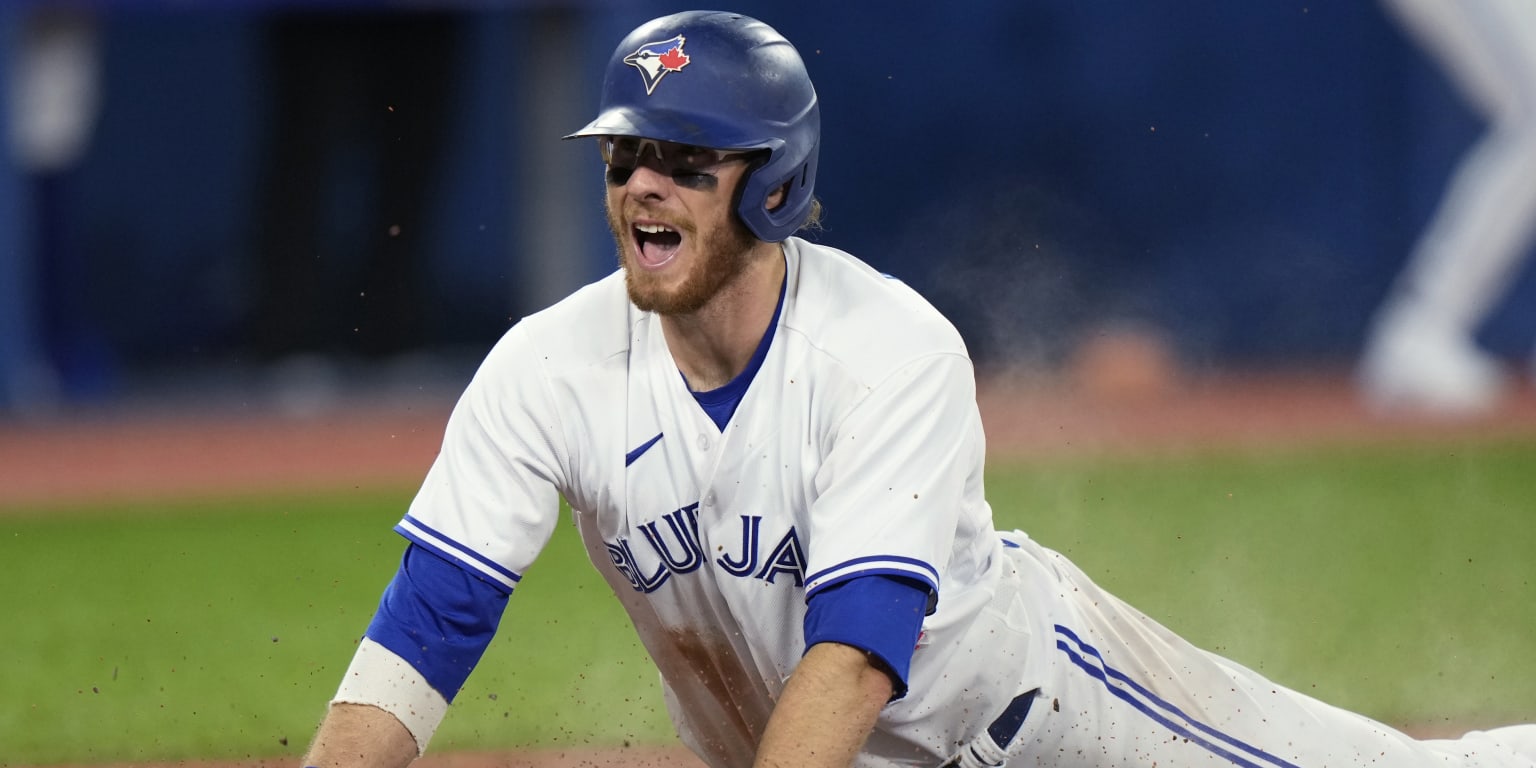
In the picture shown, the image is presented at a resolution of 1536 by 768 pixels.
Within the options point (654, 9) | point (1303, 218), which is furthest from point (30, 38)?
point (1303, 218)

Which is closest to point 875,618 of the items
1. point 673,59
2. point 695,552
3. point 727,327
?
point 695,552

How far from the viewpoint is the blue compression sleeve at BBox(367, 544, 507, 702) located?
3.49 metres

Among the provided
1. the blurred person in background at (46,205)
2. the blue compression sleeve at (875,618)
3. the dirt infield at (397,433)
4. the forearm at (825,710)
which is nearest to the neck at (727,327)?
the blue compression sleeve at (875,618)

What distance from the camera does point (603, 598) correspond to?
29.3 feet

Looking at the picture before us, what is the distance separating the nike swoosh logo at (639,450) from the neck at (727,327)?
121 millimetres

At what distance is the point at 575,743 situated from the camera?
6.02 metres

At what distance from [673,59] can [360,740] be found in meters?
1.36

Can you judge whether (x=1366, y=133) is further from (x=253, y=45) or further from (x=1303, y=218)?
(x=253, y=45)

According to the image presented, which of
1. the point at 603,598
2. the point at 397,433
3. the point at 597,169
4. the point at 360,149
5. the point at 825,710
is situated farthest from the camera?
the point at 360,149

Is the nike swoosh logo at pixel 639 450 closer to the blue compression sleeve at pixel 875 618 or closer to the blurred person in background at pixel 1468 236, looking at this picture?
the blue compression sleeve at pixel 875 618

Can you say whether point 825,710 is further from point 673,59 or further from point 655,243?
point 673,59

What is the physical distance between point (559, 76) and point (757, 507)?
12.7 metres

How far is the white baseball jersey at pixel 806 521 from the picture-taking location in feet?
11.2

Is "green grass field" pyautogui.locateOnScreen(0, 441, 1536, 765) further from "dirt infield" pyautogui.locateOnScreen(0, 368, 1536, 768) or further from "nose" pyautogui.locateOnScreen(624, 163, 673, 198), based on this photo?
"nose" pyautogui.locateOnScreen(624, 163, 673, 198)
